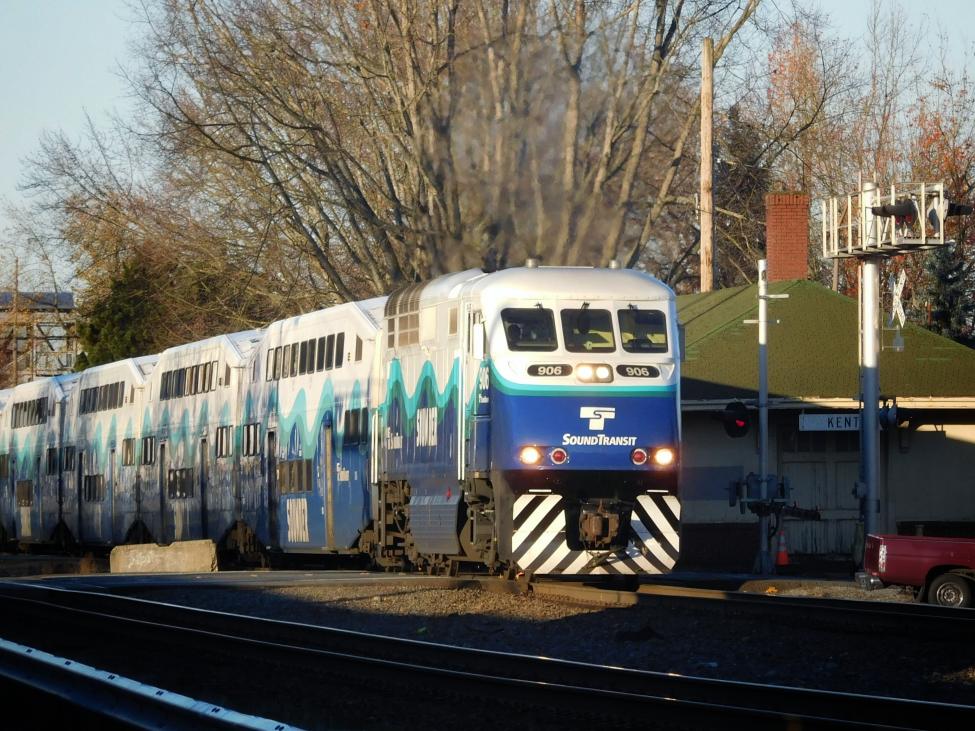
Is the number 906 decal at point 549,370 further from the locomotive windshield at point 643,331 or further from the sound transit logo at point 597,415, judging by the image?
the locomotive windshield at point 643,331

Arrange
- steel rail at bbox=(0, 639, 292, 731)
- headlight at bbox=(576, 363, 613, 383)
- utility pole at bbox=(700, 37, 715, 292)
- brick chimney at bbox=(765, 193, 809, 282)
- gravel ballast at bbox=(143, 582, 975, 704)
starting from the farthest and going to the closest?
brick chimney at bbox=(765, 193, 809, 282) < utility pole at bbox=(700, 37, 715, 292) < headlight at bbox=(576, 363, 613, 383) < gravel ballast at bbox=(143, 582, 975, 704) < steel rail at bbox=(0, 639, 292, 731)

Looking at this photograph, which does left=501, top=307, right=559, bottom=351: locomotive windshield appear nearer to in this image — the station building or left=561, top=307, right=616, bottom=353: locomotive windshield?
→ left=561, top=307, right=616, bottom=353: locomotive windshield

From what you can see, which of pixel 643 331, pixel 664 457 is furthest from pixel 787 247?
pixel 664 457

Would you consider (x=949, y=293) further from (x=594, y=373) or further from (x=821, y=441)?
(x=594, y=373)

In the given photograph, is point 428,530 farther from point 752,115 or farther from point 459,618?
point 752,115

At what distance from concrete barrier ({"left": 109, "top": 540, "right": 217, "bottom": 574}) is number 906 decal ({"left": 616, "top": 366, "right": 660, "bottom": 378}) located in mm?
11314

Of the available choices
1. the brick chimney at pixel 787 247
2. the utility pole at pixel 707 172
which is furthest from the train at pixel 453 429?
the brick chimney at pixel 787 247

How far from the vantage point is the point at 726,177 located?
44.9 metres

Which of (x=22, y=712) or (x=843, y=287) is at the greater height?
(x=843, y=287)

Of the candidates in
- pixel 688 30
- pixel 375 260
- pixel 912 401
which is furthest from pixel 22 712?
pixel 688 30

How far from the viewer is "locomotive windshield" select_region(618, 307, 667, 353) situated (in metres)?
17.7

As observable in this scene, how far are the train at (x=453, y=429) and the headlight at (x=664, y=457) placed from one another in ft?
0.08

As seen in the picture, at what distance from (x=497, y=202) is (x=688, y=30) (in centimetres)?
732

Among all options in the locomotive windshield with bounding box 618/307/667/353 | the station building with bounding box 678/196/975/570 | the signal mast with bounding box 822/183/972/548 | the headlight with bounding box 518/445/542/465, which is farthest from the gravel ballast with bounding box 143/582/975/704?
the station building with bounding box 678/196/975/570
